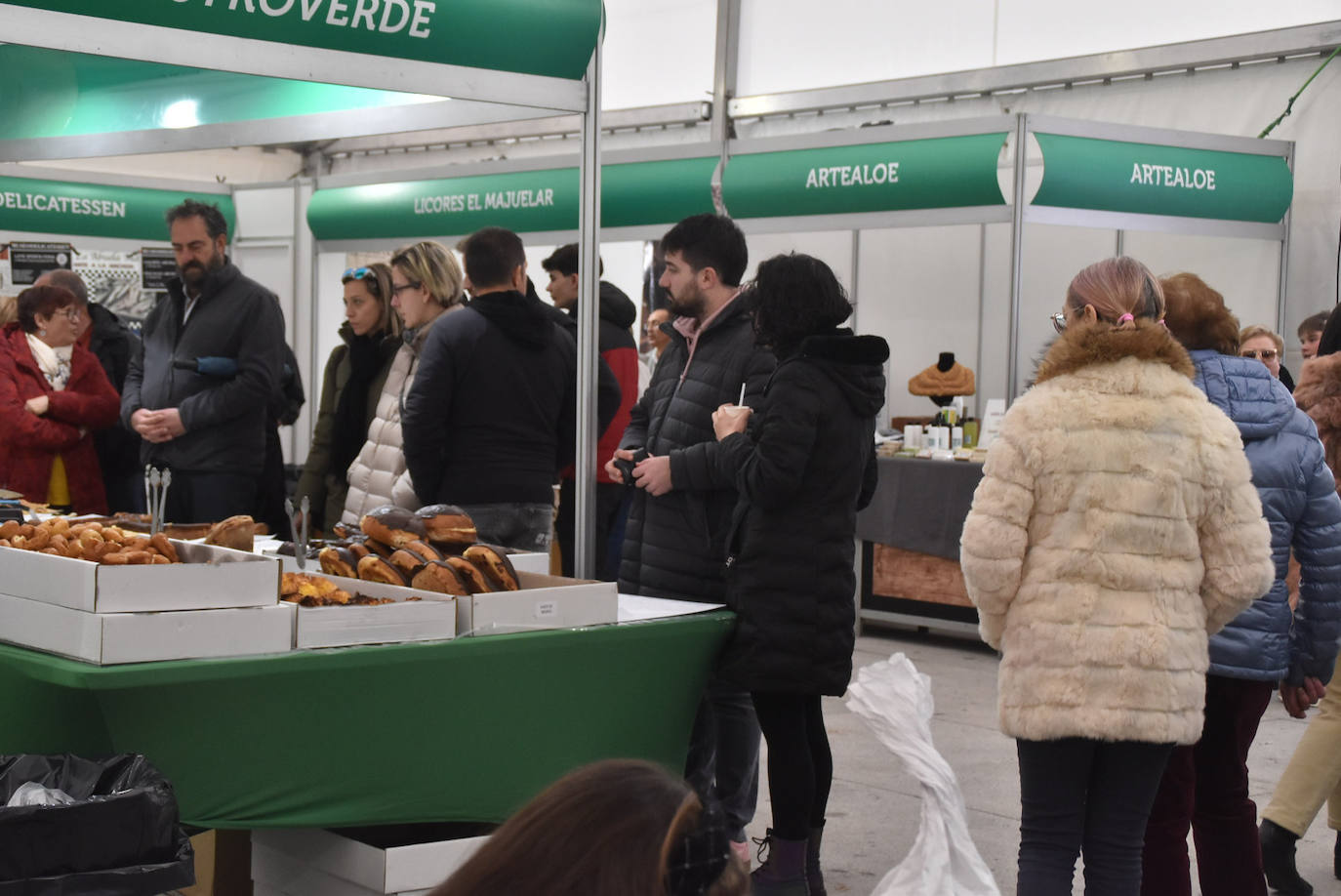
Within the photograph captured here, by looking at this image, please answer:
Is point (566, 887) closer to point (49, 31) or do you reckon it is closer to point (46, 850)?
point (46, 850)

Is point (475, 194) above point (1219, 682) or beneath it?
above

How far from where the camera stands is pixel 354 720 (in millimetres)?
2330

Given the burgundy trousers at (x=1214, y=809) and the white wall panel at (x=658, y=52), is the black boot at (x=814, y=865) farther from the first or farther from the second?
the white wall panel at (x=658, y=52)

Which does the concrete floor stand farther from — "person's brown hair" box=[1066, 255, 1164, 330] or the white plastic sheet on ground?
"person's brown hair" box=[1066, 255, 1164, 330]

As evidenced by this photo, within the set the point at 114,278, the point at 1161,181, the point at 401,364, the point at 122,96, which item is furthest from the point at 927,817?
the point at 114,278

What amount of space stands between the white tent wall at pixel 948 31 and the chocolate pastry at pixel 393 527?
21.8 feet

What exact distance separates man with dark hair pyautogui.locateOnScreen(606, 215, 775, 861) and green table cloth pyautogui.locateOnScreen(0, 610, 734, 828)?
419 millimetres

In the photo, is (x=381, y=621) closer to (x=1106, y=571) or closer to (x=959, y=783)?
(x=1106, y=571)

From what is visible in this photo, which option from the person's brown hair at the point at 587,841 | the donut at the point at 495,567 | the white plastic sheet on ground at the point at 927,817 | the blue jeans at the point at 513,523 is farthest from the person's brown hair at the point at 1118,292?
the person's brown hair at the point at 587,841

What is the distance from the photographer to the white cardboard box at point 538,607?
2461 mm

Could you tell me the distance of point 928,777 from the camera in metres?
2.44

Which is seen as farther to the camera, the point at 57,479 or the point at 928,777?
the point at 57,479

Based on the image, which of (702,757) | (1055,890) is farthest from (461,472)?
(1055,890)

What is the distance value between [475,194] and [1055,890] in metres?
5.83
